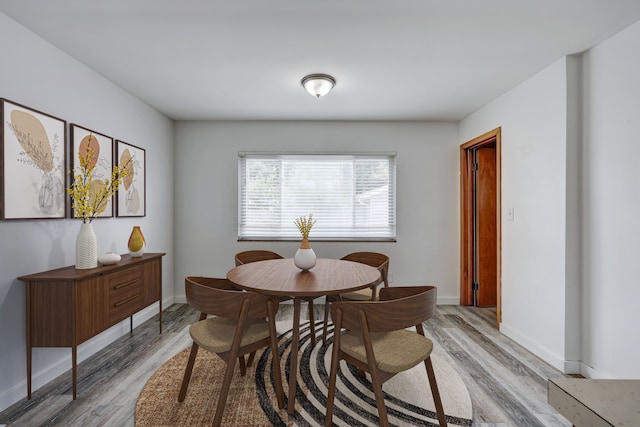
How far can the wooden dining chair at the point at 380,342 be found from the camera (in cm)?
149

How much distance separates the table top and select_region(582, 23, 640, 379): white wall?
5.54 ft

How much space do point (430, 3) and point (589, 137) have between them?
1.69 metres

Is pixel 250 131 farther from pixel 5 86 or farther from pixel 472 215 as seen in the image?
pixel 472 215

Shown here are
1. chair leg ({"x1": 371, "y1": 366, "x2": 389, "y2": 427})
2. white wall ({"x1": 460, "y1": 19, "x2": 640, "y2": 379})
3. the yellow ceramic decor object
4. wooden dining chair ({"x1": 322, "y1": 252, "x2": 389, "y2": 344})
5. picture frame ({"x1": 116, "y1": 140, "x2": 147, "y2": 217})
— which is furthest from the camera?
picture frame ({"x1": 116, "y1": 140, "x2": 147, "y2": 217})

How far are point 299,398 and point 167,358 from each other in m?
1.30

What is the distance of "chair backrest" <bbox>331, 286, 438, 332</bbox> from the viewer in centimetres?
148

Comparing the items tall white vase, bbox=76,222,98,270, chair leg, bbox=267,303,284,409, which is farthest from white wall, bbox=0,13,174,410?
chair leg, bbox=267,303,284,409

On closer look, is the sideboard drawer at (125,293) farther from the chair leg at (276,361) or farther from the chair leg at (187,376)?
the chair leg at (276,361)

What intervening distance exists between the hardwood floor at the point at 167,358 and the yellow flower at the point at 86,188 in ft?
4.02

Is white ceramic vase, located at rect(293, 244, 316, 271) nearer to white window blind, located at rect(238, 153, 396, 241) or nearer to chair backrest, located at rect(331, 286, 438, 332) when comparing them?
chair backrest, located at rect(331, 286, 438, 332)

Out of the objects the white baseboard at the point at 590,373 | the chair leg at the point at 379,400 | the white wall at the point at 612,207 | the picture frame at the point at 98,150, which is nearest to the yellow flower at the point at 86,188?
the picture frame at the point at 98,150

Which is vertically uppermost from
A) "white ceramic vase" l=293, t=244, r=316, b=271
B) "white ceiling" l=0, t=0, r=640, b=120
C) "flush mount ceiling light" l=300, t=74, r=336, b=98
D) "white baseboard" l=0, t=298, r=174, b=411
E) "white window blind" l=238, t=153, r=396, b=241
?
"white ceiling" l=0, t=0, r=640, b=120

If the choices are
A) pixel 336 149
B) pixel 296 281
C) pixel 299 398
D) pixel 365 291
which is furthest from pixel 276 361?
pixel 336 149

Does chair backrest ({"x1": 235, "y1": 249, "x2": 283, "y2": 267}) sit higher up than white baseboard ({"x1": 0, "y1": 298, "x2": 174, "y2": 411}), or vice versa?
chair backrest ({"x1": 235, "y1": 249, "x2": 283, "y2": 267})
